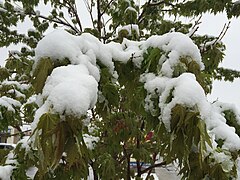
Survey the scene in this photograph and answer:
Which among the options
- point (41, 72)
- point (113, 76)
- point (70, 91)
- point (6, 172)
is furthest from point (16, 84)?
point (70, 91)

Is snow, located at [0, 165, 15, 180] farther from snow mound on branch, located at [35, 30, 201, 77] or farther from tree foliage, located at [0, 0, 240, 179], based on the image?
snow mound on branch, located at [35, 30, 201, 77]

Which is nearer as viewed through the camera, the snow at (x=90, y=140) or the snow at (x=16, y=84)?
the snow at (x=90, y=140)

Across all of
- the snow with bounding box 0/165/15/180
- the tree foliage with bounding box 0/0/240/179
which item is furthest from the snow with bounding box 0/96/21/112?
the snow with bounding box 0/165/15/180

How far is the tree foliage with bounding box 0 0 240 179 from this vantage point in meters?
0.78

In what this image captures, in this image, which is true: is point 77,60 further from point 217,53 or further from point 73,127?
point 217,53

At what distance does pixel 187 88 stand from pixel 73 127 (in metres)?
0.33

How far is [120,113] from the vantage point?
246 cm

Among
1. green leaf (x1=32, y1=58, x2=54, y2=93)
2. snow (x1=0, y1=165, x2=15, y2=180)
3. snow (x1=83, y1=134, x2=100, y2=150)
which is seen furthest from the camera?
snow (x1=83, y1=134, x2=100, y2=150)

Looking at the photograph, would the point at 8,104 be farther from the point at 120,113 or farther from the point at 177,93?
the point at 177,93

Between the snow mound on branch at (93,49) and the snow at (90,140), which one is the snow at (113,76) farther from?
the snow at (90,140)

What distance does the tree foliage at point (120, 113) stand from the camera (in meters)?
0.78

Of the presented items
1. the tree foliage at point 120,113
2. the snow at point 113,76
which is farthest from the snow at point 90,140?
the snow at point 113,76

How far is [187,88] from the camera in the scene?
85 centimetres

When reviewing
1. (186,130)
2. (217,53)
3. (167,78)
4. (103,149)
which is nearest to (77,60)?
(167,78)
